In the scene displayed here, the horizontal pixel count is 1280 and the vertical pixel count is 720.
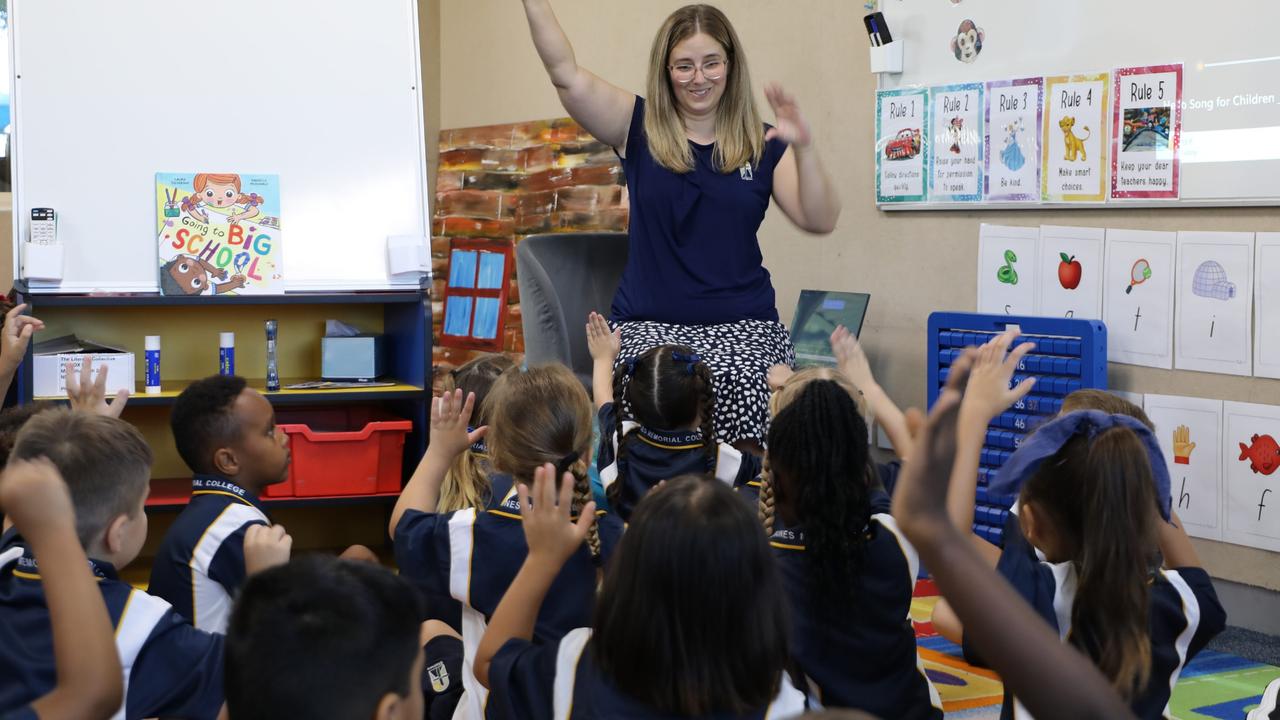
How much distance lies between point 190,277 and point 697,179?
4.84 ft

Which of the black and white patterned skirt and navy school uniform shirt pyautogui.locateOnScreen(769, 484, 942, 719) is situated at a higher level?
the black and white patterned skirt

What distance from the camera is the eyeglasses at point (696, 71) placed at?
2.54 meters

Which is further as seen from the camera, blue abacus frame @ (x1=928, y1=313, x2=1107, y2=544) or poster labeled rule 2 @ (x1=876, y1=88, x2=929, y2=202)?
poster labeled rule 2 @ (x1=876, y1=88, x2=929, y2=202)

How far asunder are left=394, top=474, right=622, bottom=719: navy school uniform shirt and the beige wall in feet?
5.73

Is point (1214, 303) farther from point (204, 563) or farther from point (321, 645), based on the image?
point (321, 645)

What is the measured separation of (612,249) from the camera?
134 inches

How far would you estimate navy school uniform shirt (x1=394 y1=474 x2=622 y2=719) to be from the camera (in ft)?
5.65

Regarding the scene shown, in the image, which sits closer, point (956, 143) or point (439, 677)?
point (439, 677)

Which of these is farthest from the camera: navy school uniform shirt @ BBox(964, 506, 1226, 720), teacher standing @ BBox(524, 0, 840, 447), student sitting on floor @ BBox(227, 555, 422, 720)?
teacher standing @ BBox(524, 0, 840, 447)

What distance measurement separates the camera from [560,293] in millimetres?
3262

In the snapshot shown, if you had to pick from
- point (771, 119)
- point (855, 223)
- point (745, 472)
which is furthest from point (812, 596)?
point (771, 119)

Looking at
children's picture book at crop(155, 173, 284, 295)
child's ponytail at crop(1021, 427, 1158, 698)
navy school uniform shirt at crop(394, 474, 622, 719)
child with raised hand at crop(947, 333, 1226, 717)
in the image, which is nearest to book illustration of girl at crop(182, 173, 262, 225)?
children's picture book at crop(155, 173, 284, 295)

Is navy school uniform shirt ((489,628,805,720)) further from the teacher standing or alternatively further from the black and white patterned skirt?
the teacher standing

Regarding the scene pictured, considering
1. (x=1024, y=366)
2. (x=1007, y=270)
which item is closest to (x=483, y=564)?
(x=1024, y=366)
